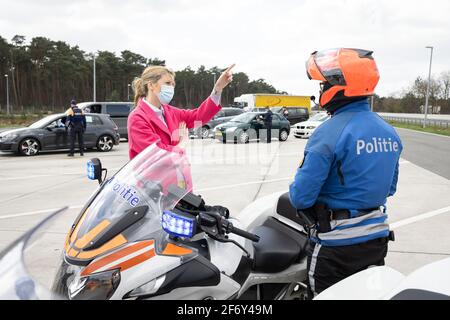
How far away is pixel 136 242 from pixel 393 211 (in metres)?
5.86

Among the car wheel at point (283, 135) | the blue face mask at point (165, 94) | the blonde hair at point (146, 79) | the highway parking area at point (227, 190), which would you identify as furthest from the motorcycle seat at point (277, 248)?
the car wheel at point (283, 135)

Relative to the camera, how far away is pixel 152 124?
313cm

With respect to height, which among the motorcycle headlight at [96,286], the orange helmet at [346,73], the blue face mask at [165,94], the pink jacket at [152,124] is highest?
the orange helmet at [346,73]

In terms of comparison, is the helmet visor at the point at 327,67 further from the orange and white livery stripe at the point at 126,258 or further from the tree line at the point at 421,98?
the tree line at the point at 421,98

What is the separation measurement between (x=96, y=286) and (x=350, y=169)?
1.28m

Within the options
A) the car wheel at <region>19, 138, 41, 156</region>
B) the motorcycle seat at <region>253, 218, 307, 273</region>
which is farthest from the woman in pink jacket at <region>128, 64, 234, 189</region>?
the car wheel at <region>19, 138, 41, 156</region>

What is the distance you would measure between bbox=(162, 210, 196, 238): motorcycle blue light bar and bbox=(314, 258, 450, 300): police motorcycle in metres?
0.56

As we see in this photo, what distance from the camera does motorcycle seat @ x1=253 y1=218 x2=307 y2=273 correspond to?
7.58 feet

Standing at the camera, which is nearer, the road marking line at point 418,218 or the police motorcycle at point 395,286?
the police motorcycle at point 395,286

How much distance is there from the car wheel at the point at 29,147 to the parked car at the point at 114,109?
14.5ft

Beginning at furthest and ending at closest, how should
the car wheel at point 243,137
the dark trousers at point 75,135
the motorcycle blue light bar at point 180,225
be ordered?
the car wheel at point 243,137 → the dark trousers at point 75,135 → the motorcycle blue light bar at point 180,225

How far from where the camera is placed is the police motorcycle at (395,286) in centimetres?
141

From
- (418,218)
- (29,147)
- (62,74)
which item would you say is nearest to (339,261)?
(418,218)
